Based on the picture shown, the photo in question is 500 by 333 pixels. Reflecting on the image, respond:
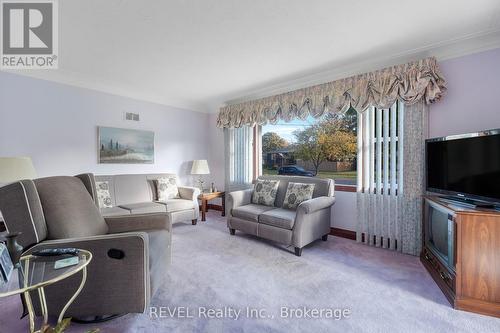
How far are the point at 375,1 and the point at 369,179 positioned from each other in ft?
6.72

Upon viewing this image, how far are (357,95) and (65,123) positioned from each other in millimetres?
4175

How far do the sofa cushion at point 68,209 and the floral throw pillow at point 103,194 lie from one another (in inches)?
57.1

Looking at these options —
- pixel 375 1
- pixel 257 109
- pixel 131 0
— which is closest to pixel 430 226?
pixel 375 1

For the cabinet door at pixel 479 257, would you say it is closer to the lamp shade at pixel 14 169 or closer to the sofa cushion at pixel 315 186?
the sofa cushion at pixel 315 186

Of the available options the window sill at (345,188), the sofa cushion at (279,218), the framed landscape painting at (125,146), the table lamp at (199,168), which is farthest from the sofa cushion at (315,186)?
the framed landscape painting at (125,146)

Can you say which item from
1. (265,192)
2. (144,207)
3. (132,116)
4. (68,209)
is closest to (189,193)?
(144,207)

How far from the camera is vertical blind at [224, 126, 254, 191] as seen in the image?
182 inches

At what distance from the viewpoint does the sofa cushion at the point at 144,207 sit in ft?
11.2

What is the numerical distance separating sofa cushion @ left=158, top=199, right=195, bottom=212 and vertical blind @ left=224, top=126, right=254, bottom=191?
1037 millimetres

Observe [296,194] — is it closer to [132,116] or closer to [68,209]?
[68,209]

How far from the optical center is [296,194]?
3.36 meters

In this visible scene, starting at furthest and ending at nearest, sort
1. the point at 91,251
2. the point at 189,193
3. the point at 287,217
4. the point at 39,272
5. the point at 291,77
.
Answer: the point at 189,193
the point at 291,77
the point at 287,217
the point at 91,251
the point at 39,272

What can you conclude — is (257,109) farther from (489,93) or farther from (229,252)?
(489,93)

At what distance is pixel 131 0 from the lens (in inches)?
72.3
